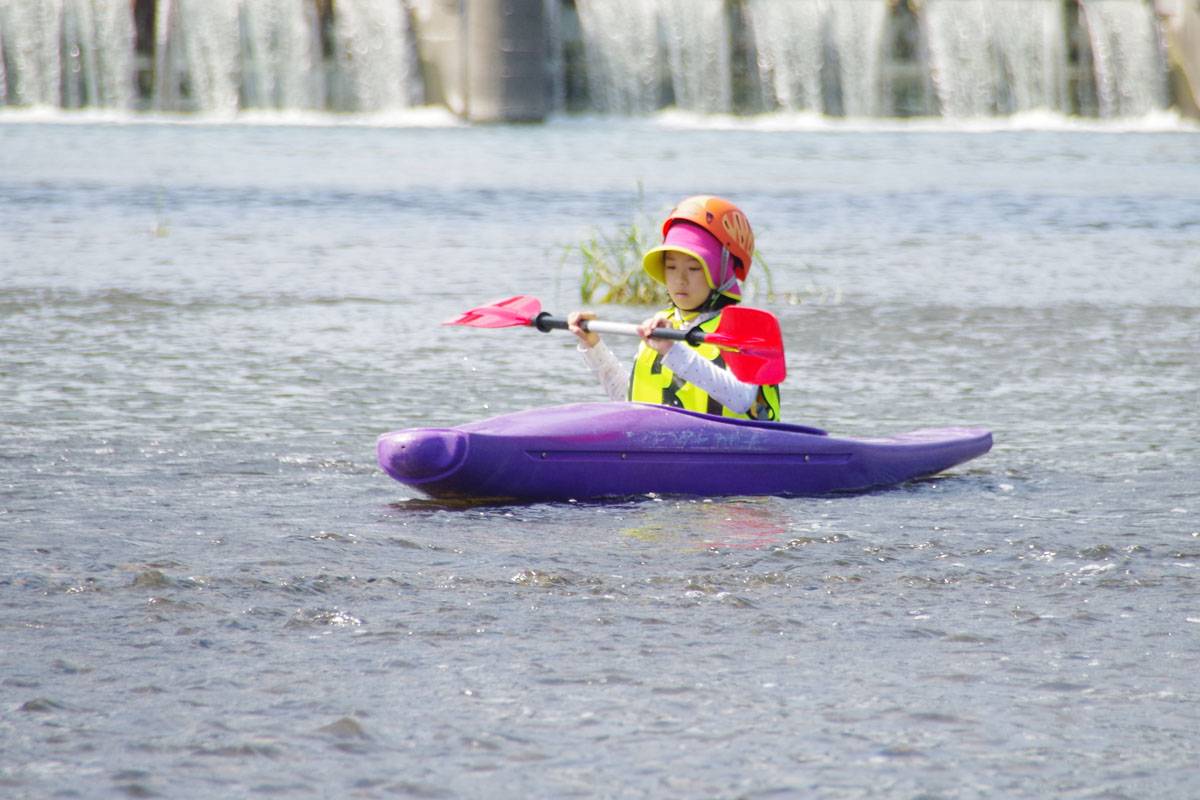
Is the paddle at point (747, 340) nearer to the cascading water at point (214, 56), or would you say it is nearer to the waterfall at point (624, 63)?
the cascading water at point (214, 56)

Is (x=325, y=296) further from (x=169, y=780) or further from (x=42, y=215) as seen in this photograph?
(x=169, y=780)

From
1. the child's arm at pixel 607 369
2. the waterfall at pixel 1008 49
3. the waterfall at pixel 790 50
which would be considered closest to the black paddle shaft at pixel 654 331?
the child's arm at pixel 607 369

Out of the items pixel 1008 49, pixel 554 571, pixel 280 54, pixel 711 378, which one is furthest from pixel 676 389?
pixel 1008 49

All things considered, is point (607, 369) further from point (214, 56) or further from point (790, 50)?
point (790, 50)

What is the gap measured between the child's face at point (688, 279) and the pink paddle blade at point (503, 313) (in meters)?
0.57

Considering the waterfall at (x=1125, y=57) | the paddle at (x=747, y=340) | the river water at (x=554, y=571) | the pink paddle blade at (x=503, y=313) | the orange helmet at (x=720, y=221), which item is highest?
the waterfall at (x=1125, y=57)

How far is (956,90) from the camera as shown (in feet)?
113

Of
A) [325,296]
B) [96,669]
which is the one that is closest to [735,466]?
[96,669]

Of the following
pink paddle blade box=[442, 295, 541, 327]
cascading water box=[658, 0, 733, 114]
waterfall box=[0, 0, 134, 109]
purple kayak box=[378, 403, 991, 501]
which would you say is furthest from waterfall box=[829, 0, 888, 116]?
purple kayak box=[378, 403, 991, 501]

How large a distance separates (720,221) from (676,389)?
0.59m

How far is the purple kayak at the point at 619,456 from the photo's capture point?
508 centimetres

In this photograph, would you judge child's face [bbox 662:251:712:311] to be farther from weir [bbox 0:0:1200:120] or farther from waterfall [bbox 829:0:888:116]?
waterfall [bbox 829:0:888:116]

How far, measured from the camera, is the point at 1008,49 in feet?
112

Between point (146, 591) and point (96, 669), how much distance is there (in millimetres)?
628
